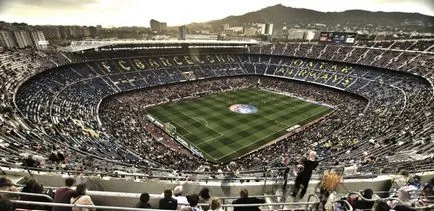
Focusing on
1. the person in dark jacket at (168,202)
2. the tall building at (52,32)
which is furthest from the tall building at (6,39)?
the person in dark jacket at (168,202)

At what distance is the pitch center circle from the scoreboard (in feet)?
130

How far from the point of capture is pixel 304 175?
8.41 m

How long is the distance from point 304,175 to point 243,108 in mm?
39495

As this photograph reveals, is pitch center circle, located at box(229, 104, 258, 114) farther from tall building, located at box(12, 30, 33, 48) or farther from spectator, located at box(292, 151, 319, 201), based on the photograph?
tall building, located at box(12, 30, 33, 48)

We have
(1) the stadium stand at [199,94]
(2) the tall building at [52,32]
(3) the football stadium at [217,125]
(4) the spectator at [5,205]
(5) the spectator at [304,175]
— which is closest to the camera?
(4) the spectator at [5,205]

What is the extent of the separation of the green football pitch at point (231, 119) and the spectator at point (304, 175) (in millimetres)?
22170

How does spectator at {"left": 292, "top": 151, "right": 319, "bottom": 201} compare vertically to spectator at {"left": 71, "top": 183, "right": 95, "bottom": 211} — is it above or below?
below

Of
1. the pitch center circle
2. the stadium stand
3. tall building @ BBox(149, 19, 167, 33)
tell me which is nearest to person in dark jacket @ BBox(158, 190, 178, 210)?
the stadium stand

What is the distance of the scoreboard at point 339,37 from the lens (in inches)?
2741

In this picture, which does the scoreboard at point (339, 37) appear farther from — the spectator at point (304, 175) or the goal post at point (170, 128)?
the spectator at point (304, 175)

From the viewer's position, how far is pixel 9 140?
17031 millimetres

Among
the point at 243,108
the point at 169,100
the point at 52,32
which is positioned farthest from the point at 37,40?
the point at 243,108

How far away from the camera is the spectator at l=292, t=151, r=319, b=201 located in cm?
816

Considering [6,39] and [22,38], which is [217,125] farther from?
[22,38]
